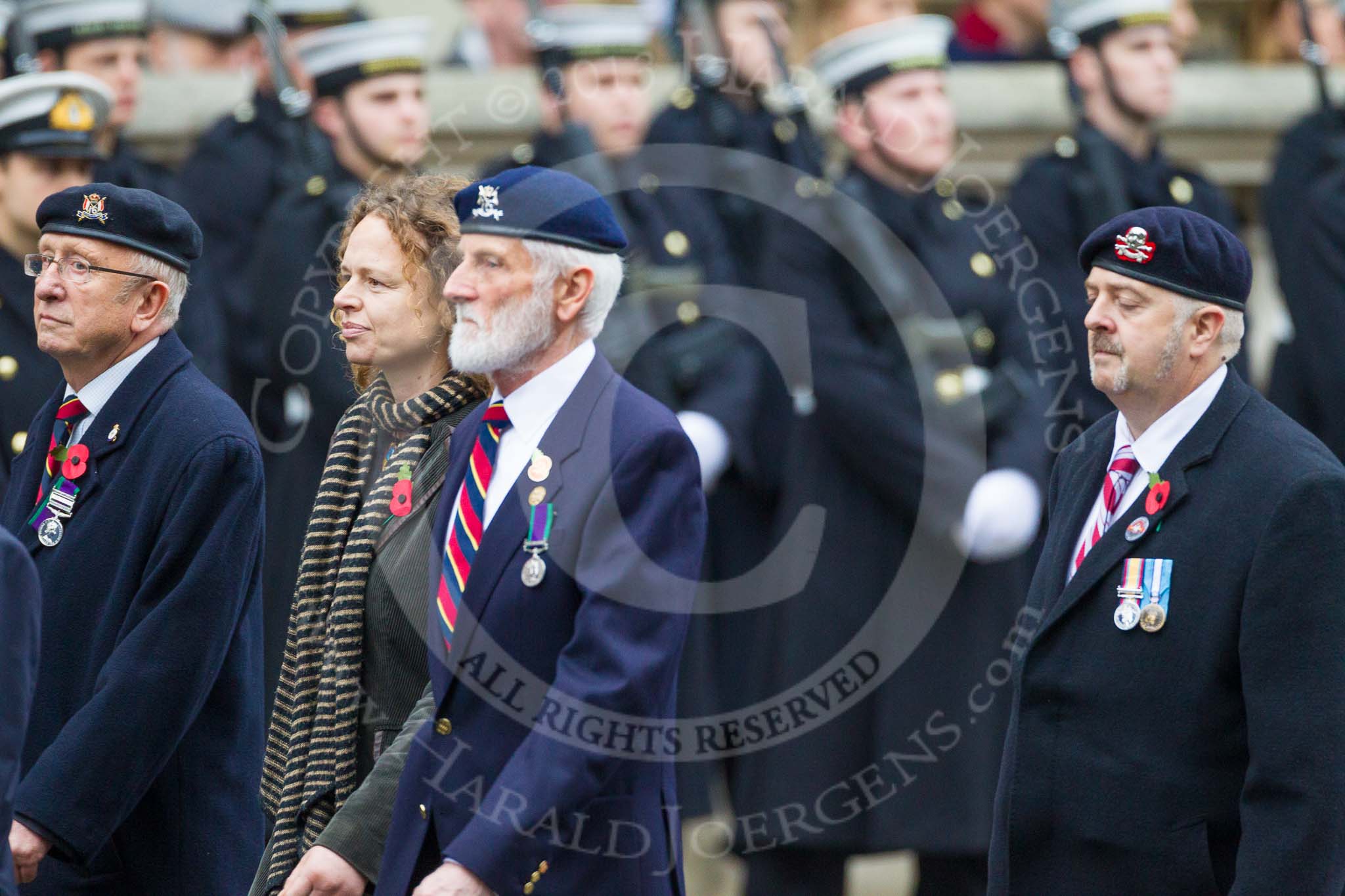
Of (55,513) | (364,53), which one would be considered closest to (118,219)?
(55,513)

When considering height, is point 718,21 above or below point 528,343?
above

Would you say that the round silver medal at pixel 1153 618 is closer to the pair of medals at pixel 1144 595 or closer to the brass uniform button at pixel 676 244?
the pair of medals at pixel 1144 595

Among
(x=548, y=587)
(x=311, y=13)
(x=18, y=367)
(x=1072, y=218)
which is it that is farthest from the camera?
(x=311, y=13)

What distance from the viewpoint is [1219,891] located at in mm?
3754

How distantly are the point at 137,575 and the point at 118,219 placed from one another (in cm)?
67

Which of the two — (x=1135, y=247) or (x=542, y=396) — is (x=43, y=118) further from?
(x=1135, y=247)

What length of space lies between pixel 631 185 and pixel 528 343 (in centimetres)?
318

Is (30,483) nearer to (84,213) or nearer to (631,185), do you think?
(84,213)

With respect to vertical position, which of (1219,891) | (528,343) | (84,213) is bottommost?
(1219,891)

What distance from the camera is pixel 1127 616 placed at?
3.86 meters

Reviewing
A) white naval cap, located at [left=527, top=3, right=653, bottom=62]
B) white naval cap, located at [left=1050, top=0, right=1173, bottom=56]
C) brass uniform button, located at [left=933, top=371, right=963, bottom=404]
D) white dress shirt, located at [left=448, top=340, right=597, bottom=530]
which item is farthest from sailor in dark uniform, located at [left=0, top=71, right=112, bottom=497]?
white naval cap, located at [left=1050, top=0, right=1173, bottom=56]

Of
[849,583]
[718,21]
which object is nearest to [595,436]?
[849,583]

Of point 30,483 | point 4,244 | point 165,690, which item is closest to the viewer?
point 165,690

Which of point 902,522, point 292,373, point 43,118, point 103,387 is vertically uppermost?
point 43,118
